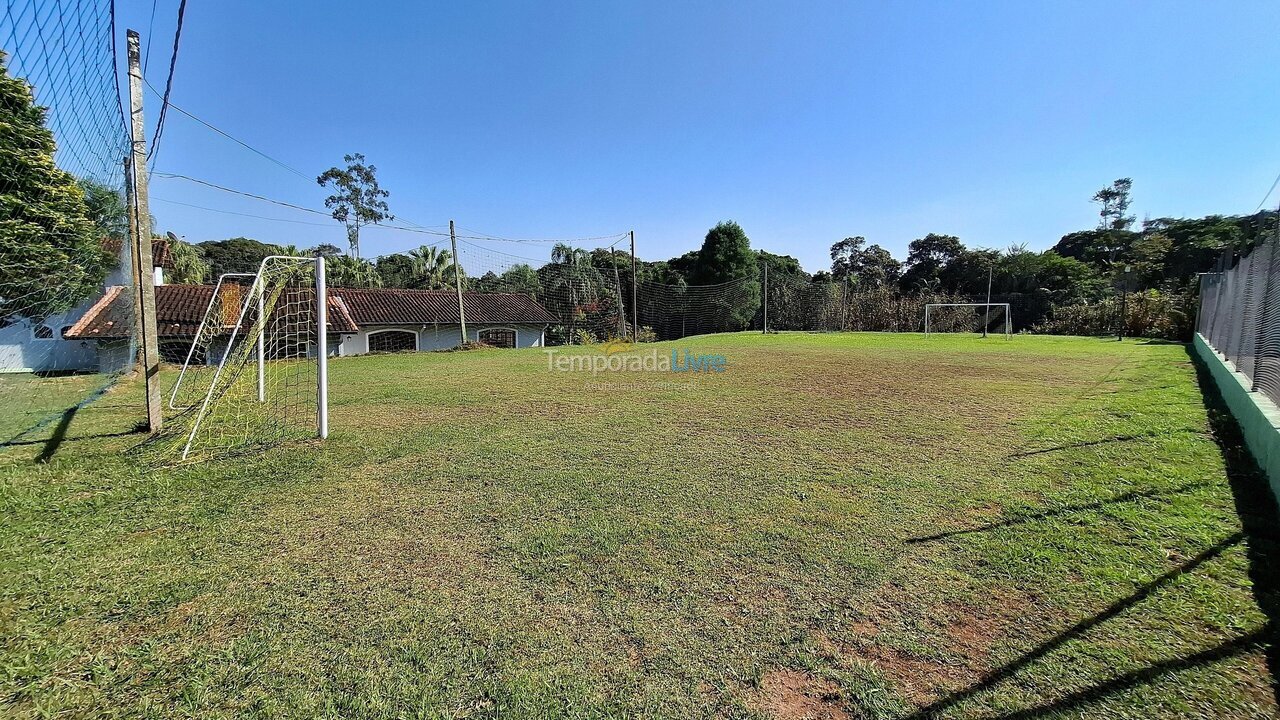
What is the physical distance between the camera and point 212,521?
2.94 m

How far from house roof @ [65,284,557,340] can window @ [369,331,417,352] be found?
0.53 m

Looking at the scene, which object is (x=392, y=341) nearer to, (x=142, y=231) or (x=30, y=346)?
(x=30, y=346)

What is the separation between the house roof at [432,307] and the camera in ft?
71.1

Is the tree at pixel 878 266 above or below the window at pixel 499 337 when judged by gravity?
above

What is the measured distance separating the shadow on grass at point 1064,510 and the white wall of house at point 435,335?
20.9 metres

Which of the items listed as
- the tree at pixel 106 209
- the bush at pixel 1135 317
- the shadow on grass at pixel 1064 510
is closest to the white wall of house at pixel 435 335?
the tree at pixel 106 209

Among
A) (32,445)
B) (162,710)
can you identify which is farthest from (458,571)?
(32,445)

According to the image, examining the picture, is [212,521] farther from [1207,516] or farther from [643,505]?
[1207,516]

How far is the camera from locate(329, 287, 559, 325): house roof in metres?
21.7

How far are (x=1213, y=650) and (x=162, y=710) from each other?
3.44m

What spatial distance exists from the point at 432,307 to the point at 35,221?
62.3 feet

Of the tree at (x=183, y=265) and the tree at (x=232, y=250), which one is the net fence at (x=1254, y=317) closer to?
the tree at (x=183, y=265)

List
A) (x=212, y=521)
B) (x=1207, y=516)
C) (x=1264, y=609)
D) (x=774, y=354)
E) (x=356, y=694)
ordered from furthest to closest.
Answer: (x=774, y=354) < (x=212, y=521) < (x=1207, y=516) < (x=1264, y=609) < (x=356, y=694)

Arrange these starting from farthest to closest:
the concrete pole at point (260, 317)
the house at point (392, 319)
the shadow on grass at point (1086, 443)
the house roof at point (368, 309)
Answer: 1. the house at point (392, 319)
2. the house roof at point (368, 309)
3. the concrete pole at point (260, 317)
4. the shadow on grass at point (1086, 443)
